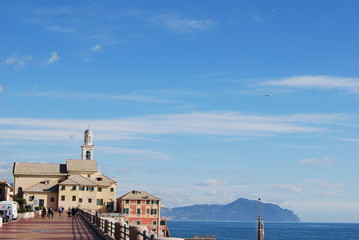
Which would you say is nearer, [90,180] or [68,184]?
[68,184]

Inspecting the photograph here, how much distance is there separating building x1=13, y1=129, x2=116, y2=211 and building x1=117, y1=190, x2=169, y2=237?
12.7 feet

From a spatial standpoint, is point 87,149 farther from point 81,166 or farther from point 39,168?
point 39,168

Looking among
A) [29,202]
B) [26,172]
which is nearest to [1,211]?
[29,202]

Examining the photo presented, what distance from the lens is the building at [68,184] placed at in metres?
114

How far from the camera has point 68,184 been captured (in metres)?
114

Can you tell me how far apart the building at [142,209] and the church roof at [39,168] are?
1754 cm

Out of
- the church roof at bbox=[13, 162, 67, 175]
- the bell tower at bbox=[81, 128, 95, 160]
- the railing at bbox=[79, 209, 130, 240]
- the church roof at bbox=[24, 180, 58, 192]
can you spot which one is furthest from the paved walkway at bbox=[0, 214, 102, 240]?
the bell tower at bbox=[81, 128, 95, 160]

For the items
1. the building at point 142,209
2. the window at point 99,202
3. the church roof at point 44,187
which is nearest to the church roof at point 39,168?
the church roof at point 44,187

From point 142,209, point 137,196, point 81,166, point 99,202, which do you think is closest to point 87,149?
point 81,166

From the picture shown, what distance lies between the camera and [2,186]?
421 feet

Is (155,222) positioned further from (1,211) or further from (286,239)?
(286,239)

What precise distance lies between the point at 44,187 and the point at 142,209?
21558mm

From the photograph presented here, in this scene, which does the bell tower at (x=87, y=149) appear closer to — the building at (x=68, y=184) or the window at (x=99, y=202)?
the building at (x=68, y=184)

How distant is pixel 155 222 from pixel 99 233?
274 feet
